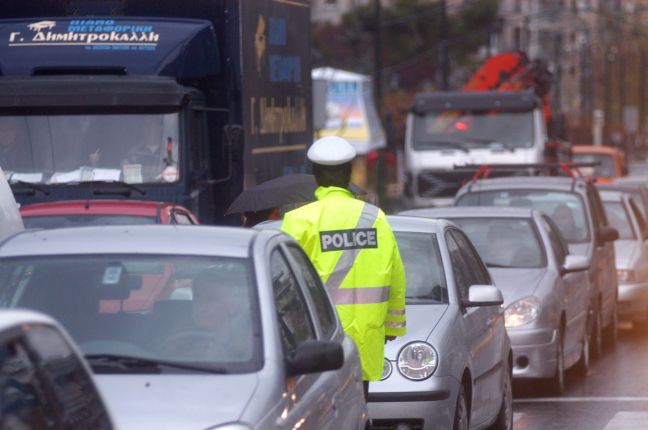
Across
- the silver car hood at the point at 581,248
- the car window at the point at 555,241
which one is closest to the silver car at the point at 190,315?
the car window at the point at 555,241

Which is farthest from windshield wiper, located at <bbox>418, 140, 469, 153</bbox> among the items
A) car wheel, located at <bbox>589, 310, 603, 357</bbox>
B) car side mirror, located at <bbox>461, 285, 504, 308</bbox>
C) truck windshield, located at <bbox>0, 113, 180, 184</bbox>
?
car side mirror, located at <bbox>461, 285, 504, 308</bbox>

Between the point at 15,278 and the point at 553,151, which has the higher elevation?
the point at 15,278

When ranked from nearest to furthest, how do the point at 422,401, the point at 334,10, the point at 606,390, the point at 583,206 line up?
the point at 422,401, the point at 606,390, the point at 583,206, the point at 334,10

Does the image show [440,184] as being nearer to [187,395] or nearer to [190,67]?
[190,67]

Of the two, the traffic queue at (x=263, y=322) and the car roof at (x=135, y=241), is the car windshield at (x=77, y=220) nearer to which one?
the traffic queue at (x=263, y=322)

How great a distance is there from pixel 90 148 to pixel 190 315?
338 inches

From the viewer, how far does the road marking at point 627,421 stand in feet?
36.2

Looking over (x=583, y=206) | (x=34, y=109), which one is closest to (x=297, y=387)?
(x=34, y=109)

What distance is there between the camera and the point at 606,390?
43.0 ft

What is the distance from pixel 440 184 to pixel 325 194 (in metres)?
19.2

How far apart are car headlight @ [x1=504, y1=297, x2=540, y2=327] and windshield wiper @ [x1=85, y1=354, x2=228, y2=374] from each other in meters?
7.03

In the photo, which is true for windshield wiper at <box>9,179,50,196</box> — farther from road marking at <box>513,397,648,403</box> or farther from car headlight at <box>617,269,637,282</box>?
car headlight at <box>617,269,637,282</box>

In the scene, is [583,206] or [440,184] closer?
[583,206]

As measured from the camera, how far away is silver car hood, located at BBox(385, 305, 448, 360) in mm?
9070
